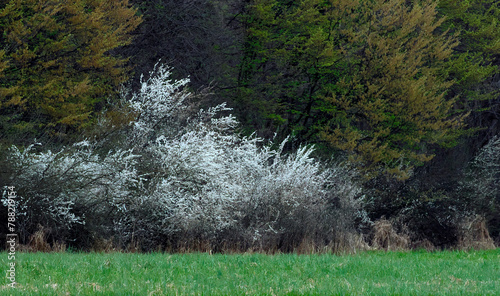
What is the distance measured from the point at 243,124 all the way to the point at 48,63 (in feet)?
36.8

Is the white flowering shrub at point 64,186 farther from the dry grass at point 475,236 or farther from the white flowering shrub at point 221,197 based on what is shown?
the dry grass at point 475,236

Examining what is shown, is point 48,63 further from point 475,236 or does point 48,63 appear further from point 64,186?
point 475,236

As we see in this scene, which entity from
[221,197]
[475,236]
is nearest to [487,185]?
[475,236]

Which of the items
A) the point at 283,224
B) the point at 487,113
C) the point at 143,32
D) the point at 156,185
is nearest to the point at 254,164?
the point at 283,224

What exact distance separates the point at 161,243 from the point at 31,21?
21.6ft

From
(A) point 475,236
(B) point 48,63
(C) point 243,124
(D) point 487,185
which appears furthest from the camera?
(C) point 243,124

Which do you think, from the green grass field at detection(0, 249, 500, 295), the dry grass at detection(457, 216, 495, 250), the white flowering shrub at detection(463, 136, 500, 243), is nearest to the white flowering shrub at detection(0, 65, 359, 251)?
the green grass field at detection(0, 249, 500, 295)

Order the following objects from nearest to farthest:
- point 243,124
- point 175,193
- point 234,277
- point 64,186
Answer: point 234,277, point 64,186, point 175,193, point 243,124

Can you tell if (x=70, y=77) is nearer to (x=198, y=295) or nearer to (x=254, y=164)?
(x=254, y=164)

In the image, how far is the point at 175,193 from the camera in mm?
14844

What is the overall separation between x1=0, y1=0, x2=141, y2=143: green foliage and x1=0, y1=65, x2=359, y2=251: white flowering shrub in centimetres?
157

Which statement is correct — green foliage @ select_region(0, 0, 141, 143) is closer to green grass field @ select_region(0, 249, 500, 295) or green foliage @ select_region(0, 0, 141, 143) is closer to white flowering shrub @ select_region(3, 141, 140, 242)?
white flowering shrub @ select_region(3, 141, 140, 242)

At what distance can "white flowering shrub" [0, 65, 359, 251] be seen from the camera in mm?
12945

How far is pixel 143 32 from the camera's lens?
22.9 meters
